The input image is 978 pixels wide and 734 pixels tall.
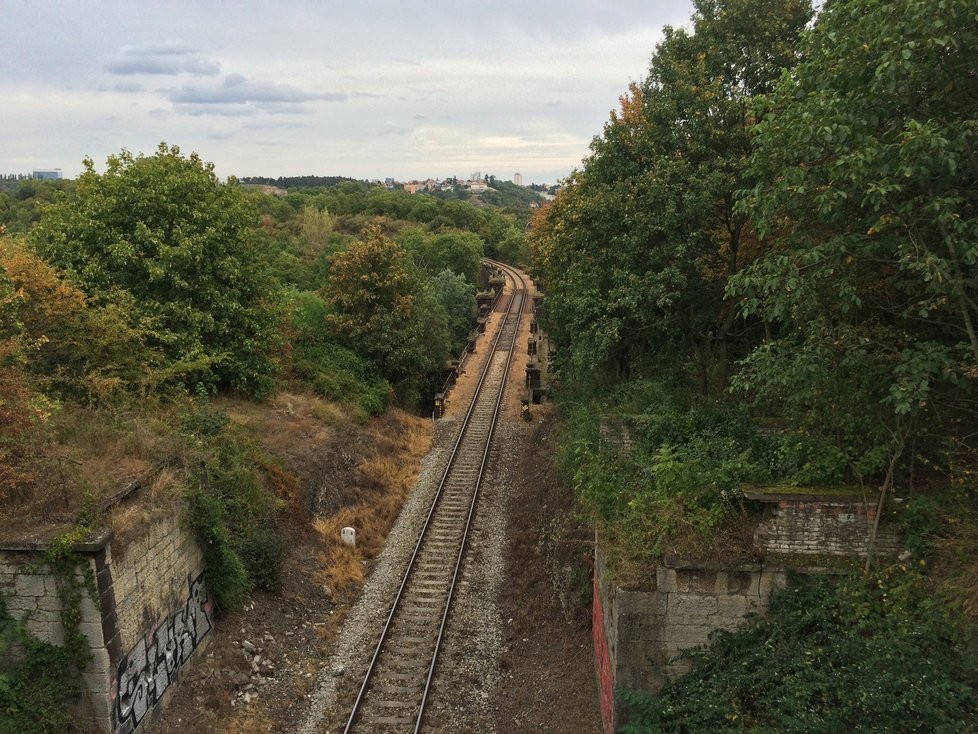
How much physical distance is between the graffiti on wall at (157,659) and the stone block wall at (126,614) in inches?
0.6

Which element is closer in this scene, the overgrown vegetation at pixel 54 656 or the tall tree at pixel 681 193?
the overgrown vegetation at pixel 54 656

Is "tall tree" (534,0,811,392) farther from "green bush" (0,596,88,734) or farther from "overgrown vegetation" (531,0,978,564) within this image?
"green bush" (0,596,88,734)

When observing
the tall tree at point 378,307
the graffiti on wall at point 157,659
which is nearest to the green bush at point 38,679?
the graffiti on wall at point 157,659

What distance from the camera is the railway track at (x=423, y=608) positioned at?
10734 mm

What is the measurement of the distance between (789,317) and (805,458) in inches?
78.0

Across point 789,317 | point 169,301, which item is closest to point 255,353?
point 169,301

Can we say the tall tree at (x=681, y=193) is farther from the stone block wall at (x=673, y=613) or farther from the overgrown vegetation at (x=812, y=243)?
the stone block wall at (x=673, y=613)

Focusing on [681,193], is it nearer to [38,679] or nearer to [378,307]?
[38,679]

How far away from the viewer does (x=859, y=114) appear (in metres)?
7.41

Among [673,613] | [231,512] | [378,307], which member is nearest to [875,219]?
[673,613]

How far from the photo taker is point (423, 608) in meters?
13.6

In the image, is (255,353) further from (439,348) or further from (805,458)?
(805,458)

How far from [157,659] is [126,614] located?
46.6 inches

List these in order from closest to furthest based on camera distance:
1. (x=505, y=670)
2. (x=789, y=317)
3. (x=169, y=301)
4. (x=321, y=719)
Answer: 1. (x=789, y=317)
2. (x=321, y=719)
3. (x=505, y=670)
4. (x=169, y=301)
